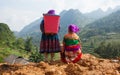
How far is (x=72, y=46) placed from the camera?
1121 centimetres

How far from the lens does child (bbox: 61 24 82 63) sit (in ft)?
36.6

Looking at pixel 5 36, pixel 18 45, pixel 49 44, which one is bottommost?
pixel 18 45

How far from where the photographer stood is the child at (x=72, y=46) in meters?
11.1

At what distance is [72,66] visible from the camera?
31.0ft

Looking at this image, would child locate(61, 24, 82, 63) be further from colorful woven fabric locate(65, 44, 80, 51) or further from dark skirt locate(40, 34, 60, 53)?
dark skirt locate(40, 34, 60, 53)

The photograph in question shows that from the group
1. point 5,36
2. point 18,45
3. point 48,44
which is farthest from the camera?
point 5,36

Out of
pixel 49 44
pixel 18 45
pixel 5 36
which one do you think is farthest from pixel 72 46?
pixel 5 36

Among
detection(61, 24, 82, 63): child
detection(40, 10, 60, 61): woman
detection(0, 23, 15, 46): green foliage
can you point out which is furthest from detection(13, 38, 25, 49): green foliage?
detection(61, 24, 82, 63): child

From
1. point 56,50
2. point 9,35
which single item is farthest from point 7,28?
point 56,50

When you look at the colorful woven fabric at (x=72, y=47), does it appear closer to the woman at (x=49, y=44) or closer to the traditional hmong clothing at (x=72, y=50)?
the traditional hmong clothing at (x=72, y=50)

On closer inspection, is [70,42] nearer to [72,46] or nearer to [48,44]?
[72,46]

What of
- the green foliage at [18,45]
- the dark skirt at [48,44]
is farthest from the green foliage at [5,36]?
the dark skirt at [48,44]

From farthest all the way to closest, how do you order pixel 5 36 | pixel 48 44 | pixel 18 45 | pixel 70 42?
pixel 5 36 → pixel 18 45 → pixel 48 44 → pixel 70 42

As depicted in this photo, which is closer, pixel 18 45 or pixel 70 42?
pixel 70 42
